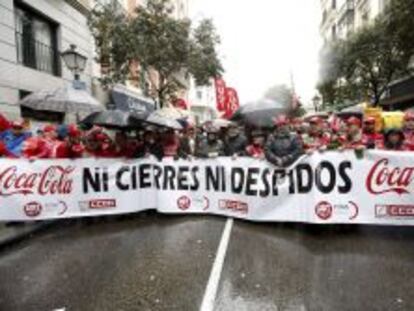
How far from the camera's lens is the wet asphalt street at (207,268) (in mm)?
4805

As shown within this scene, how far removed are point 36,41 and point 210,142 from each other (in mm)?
8337

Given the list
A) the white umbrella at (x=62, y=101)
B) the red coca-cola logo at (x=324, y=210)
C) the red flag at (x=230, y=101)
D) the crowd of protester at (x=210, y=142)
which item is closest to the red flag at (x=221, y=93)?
the red flag at (x=230, y=101)

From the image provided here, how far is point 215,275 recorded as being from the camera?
5.56 m

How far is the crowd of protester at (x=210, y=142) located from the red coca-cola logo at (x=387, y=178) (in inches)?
16.1

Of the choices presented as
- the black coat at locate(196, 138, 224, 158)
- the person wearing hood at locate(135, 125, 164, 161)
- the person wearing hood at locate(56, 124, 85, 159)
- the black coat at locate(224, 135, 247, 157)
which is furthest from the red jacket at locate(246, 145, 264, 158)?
the person wearing hood at locate(56, 124, 85, 159)

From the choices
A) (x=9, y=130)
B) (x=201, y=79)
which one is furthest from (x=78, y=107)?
(x=201, y=79)

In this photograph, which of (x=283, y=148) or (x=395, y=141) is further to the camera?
(x=283, y=148)

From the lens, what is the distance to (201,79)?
2047cm

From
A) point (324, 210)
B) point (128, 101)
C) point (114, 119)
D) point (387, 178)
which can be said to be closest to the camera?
point (387, 178)

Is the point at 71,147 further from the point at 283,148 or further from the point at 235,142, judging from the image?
the point at 283,148

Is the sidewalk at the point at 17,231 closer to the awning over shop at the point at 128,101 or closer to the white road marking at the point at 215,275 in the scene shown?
the white road marking at the point at 215,275

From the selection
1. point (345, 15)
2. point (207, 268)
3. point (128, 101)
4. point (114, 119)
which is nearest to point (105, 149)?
point (114, 119)

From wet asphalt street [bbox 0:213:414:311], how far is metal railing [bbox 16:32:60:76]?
7.81 metres

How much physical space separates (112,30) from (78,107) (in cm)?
679
